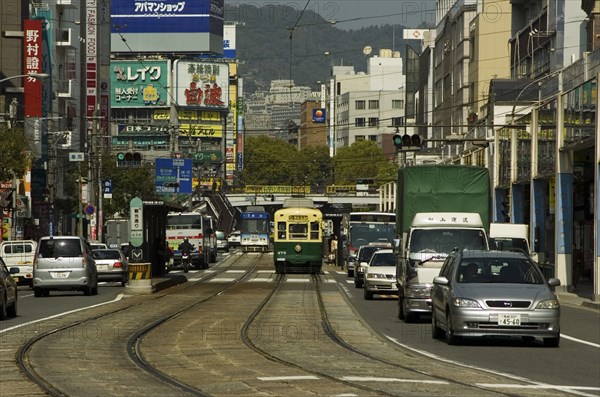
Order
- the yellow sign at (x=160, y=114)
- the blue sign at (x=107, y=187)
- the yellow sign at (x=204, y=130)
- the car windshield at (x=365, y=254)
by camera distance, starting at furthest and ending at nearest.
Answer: the yellow sign at (x=204, y=130) → the yellow sign at (x=160, y=114) → the blue sign at (x=107, y=187) → the car windshield at (x=365, y=254)

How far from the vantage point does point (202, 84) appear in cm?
18462

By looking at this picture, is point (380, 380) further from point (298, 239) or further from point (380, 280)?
point (298, 239)

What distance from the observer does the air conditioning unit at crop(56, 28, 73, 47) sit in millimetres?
111250

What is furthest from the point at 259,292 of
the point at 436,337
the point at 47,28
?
the point at 47,28

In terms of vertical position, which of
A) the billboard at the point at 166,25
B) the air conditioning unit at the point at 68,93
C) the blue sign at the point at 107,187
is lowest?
the blue sign at the point at 107,187

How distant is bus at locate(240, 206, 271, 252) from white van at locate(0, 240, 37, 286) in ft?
202

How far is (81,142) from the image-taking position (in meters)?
117

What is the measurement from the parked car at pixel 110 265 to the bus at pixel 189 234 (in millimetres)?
25828

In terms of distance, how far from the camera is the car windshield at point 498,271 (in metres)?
22.0

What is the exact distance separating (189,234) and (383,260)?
4035cm

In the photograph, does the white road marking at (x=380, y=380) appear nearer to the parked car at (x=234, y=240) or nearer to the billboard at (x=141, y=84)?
the parked car at (x=234, y=240)

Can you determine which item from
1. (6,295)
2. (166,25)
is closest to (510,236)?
(6,295)

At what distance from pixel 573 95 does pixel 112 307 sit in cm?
1807

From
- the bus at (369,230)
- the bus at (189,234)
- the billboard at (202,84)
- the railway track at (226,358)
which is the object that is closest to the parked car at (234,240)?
the billboard at (202,84)
